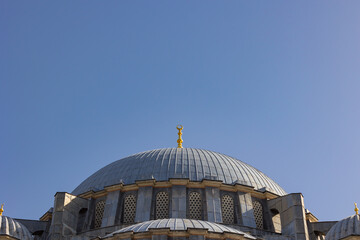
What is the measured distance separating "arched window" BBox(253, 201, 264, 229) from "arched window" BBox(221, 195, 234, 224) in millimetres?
1572

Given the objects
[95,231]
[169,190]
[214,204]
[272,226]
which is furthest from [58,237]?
[272,226]

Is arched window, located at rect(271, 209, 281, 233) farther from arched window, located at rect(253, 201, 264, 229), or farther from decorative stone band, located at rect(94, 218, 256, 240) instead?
decorative stone band, located at rect(94, 218, 256, 240)

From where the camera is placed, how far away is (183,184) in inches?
1296

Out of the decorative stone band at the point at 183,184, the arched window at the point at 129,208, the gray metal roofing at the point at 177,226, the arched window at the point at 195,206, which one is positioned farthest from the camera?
the decorative stone band at the point at 183,184

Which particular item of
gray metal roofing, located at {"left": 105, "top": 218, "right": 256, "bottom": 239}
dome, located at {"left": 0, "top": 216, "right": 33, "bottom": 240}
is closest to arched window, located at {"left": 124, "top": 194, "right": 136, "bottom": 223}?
dome, located at {"left": 0, "top": 216, "right": 33, "bottom": 240}

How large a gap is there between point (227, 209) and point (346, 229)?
6.98 m

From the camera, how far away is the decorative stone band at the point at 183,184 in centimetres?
3297

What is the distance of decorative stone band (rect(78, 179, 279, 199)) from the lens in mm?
32969

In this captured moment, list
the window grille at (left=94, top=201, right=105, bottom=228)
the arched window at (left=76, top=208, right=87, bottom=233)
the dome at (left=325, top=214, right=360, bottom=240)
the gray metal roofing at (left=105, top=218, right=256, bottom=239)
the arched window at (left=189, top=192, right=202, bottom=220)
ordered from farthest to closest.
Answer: the arched window at (left=76, top=208, right=87, bottom=233)
the window grille at (left=94, top=201, right=105, bottom=228)
the arched window at (left=189, top=192, right=202, bottom=220)
the dome at (left=325, top=214, right=360, bottom=240)
the gray metal roofing at (left=105, top=218, right=256, bottom=239)

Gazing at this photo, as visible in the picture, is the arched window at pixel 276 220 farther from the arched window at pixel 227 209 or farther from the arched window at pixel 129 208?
the arched window at pixel 129 208

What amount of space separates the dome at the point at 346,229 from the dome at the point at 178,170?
7024 millimetres

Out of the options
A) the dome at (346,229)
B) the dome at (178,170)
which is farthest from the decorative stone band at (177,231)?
the dome at (178,170)

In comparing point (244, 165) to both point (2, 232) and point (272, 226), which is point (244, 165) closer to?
point (272, 226)

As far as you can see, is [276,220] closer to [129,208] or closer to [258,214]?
[258,214]
